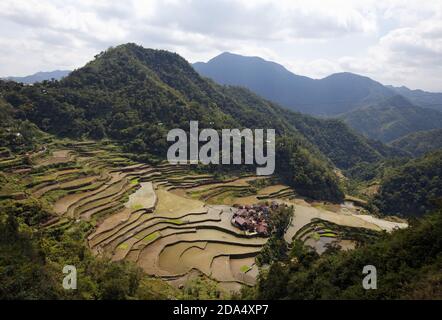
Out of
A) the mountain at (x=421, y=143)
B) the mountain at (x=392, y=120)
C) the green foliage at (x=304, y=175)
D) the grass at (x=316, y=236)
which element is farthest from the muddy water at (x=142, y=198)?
the mountain at (x=392, y=120)

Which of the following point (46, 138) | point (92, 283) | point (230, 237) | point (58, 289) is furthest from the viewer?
point (46, 138)

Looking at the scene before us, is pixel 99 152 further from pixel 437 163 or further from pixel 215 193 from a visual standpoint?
pixel 437 163

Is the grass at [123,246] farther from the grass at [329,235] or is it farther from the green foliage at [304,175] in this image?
the green foliage at [304,175]

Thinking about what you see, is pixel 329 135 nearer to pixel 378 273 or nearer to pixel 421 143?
pixel 421 143

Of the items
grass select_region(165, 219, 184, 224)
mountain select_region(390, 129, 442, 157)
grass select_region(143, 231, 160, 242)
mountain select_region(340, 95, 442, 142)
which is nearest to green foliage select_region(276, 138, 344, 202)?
grass select_region(165, 219, 184, 224)

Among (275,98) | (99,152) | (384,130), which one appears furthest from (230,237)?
(275,98)
